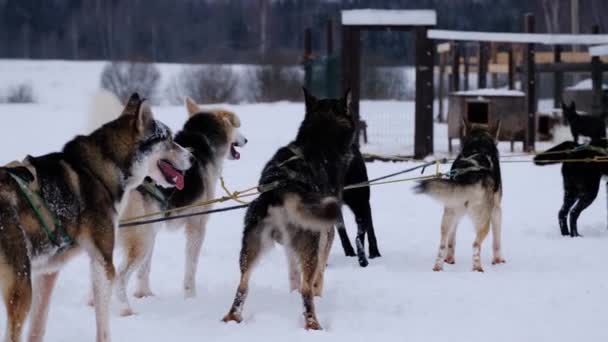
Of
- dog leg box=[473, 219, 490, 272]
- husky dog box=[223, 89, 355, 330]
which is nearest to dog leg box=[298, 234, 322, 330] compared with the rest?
husky dog box=[223, 89, 355, 330]

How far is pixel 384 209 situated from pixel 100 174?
5651mm

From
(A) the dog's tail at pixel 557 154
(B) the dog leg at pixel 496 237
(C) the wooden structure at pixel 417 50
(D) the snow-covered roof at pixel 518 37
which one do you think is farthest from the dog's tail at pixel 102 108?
(D) the snow-covered roof at pixel 518 37

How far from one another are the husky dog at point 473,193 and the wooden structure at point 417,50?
18.6 ft

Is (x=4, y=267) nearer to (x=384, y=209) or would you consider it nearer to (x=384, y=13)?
(x=384, y=209)

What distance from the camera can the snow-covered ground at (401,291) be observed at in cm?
466

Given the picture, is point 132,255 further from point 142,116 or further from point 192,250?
point 142,116

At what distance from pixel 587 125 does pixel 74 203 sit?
6.32 metres

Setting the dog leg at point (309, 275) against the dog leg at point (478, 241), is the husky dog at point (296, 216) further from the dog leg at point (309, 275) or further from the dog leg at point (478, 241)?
the dog leg at point (478, 241)

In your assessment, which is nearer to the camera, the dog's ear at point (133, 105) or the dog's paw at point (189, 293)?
the dog's ear at point (133, 105)

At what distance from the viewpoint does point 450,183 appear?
619 cm

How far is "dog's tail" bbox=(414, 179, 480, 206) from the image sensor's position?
607 cm

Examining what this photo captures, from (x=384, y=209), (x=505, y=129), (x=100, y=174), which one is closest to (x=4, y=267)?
(x=100, y=174)

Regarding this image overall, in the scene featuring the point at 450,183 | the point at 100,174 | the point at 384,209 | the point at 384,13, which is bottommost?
the point at 384,209

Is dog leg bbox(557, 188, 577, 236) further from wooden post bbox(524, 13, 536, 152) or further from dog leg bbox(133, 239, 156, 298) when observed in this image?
wooden post bbox(524, 13, 536, 152)
